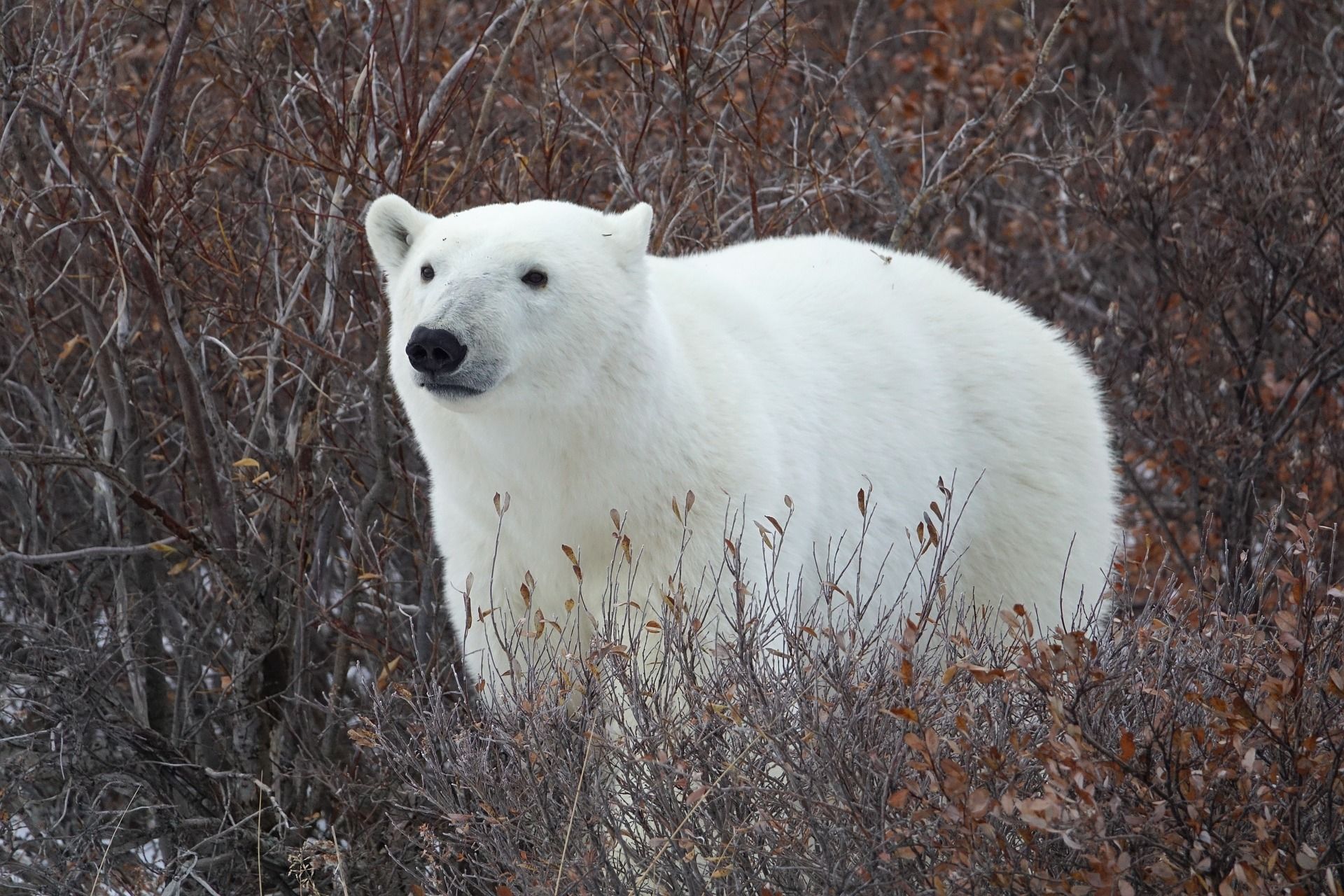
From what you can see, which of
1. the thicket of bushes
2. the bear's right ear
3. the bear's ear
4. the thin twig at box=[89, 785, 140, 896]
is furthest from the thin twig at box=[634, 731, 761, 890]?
the bear's right ear

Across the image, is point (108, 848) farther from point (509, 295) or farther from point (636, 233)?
point (636, 233)

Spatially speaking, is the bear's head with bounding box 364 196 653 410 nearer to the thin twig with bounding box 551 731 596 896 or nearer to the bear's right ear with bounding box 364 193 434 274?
the bear's right ear with bounding box 364 193 434 274

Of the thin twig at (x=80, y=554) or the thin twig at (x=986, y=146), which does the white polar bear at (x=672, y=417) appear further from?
the thin twig at (x=80, y=554)

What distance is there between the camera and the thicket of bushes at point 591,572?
215 cm

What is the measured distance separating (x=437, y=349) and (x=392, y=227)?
0.50 m

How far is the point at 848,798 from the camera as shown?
215cm

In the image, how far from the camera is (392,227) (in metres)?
3.11

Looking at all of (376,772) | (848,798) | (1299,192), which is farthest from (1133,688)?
(1299,192)

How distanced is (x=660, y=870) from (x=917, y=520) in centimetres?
142

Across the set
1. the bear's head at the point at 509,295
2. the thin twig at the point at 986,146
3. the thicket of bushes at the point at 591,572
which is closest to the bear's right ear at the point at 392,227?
the bear's head at the point at 509,295

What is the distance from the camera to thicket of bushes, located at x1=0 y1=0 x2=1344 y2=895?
2.15 meters

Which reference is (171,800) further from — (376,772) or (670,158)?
(670,158)

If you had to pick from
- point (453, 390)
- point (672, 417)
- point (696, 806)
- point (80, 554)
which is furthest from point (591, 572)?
point (80, 554)

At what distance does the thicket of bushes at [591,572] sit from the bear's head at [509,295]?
48cm
